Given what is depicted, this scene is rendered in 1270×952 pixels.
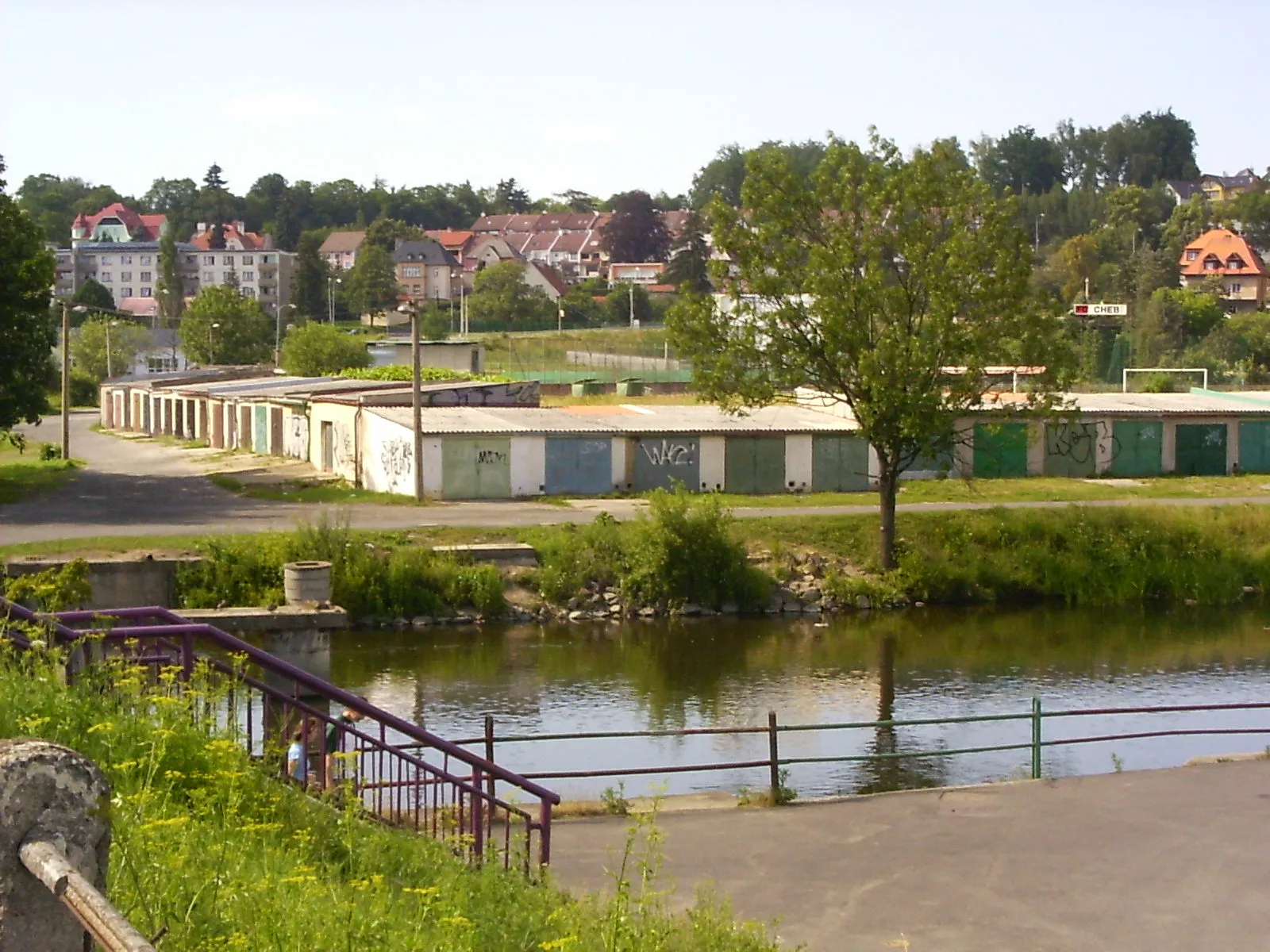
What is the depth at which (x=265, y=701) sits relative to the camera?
39.2ft

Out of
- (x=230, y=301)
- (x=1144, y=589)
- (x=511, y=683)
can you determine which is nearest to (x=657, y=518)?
(x=511, y=683)

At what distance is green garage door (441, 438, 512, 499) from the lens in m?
43.5

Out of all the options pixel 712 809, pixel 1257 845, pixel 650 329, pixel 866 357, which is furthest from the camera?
pixel 650 329

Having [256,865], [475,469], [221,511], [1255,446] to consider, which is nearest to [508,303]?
[1255,446]

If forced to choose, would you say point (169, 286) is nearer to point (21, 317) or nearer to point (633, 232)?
point (633, 232)

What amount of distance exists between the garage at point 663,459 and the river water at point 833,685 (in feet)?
34.5

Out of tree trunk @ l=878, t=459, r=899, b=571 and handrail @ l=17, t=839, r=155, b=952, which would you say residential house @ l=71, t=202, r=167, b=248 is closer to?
tree trunk @ l=878, t=459, r=899, b=571

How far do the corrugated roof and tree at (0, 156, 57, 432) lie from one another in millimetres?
9201

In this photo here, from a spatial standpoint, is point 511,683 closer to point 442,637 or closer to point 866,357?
point 442,637

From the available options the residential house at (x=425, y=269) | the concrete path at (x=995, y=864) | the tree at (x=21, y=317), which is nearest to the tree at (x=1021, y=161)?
the residential house at (x=425, y=269)

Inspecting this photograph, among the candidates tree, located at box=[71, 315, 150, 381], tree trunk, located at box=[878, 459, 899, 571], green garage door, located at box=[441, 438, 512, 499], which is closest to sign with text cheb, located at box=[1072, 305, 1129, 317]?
green garage door, located at box=[441, 438, 512, 499]

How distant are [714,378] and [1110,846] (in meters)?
23.1

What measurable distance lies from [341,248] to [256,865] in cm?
18319

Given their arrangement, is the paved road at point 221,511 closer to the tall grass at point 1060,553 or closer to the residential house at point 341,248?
the tall grass at point 1060,553
